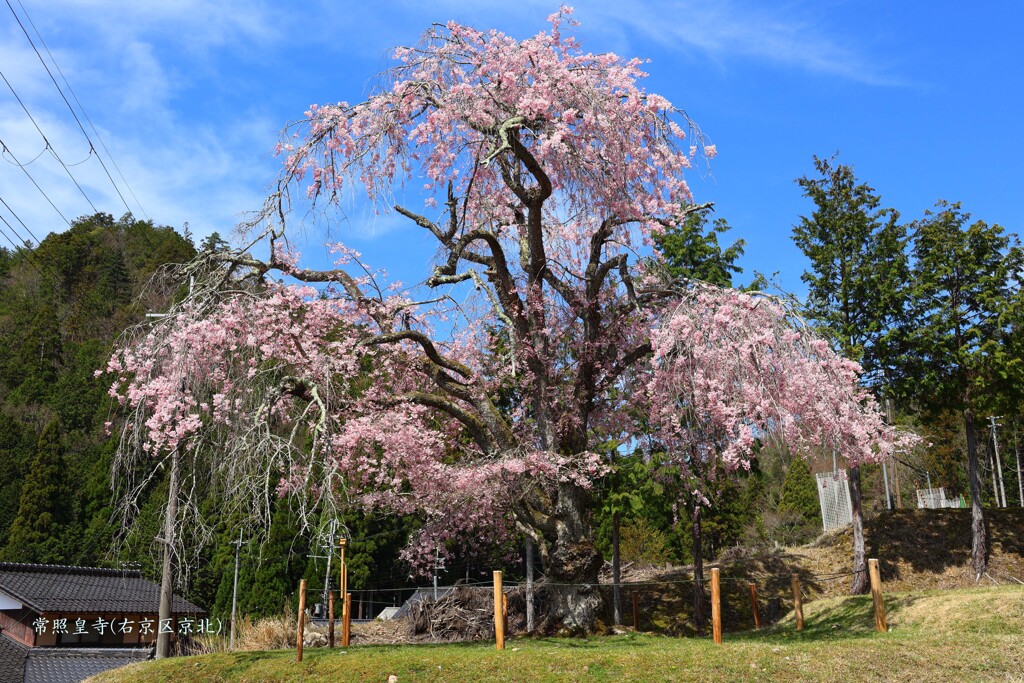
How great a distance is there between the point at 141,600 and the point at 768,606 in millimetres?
18910

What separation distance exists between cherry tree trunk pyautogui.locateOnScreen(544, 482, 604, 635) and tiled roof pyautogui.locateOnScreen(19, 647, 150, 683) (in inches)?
474

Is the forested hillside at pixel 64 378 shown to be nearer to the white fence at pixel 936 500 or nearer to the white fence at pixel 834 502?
the white fence at pixel 834 502

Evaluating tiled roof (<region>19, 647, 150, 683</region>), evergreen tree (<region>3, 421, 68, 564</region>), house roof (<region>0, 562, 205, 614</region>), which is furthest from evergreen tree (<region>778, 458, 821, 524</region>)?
evergreen tree (<region>3, 421, 68, 564</region>)

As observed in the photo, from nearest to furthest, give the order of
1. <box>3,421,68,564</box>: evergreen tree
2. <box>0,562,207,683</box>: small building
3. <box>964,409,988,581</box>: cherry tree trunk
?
<box>0,562,207,683</box>: small building < <box>964,409,988,581</box>: cherry tree trunk < <box>3,421,68,564</box>: evergreen tree

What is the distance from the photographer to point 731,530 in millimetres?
31719

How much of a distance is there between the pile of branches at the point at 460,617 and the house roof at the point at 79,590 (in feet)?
30.2

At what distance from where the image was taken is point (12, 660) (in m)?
21.3

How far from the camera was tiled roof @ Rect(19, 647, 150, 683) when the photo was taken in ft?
68.3

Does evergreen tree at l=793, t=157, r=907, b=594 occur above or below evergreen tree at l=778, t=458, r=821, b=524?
above

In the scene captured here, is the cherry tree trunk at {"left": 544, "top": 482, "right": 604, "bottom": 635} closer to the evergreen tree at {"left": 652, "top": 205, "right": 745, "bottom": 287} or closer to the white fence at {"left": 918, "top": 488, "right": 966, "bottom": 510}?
the evergreen tree at {"left": 652, "top": 205, "right": 745, "bottom": 287}

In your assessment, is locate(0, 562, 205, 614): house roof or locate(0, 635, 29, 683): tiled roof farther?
locate(0, 562, 205, 614): house roof

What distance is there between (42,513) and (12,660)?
860 inches

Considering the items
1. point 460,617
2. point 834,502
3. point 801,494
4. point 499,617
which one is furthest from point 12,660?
point 801,494

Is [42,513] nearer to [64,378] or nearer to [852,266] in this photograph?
[64,378]
